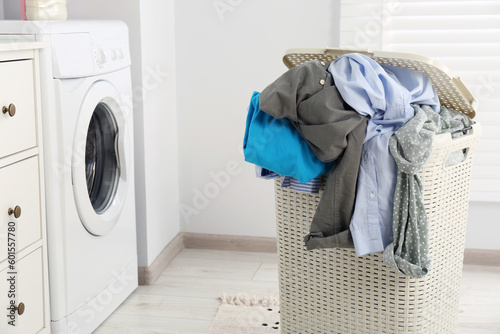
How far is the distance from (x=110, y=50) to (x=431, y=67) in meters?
0.96

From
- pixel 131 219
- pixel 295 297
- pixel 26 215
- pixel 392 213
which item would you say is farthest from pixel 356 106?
pixel 131 219

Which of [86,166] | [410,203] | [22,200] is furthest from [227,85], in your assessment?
[410,203]

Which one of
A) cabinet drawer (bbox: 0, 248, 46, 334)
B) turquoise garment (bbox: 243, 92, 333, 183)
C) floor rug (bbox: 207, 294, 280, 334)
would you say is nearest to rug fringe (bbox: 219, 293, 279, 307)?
floor rug (bbox: 207, 294, 280, 334)

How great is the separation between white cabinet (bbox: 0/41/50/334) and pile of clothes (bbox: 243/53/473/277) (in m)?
0.56

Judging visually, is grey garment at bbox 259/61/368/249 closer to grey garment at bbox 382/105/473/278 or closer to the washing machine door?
grey garment at bbox 382/105/473/278

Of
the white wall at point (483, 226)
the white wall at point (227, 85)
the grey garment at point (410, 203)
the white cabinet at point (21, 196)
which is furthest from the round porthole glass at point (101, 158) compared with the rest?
the white wall at point (483, 226)

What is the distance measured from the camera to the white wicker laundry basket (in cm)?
154

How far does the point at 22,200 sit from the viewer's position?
1.57 meters

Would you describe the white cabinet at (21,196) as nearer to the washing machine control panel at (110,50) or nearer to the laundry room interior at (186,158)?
the laundry room interior at (186,158)

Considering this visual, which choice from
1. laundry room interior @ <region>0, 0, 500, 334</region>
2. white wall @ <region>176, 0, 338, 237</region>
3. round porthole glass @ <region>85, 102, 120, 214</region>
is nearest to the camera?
laundry room interior @ <region>0, 0, 500, 334</region>

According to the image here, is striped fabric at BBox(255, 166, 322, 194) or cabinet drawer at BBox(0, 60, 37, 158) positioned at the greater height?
cabinet drawer at BBox(0, 60, 37, 158)

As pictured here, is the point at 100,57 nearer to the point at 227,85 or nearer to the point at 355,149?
the point at 227,85

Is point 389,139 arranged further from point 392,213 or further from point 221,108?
point 221,108

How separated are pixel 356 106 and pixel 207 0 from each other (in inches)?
48.6
